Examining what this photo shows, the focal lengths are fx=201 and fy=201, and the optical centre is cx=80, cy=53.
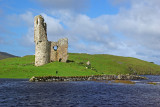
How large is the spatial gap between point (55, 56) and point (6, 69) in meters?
20.0

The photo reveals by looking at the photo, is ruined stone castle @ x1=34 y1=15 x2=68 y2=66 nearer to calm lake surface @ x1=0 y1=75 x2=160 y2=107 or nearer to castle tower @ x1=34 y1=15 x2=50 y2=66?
castle tower @ x1=34 y1=15 x2=50 y2=66

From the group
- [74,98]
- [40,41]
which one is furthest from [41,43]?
[74,98]

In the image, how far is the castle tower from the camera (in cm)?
6912

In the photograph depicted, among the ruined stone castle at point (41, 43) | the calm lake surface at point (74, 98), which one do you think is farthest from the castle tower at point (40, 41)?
the calm lake surface at point (74, 98)

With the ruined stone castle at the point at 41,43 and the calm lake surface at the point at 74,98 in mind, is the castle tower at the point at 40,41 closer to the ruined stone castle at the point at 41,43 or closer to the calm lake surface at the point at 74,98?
the ruined stone castle at the point at 41,43

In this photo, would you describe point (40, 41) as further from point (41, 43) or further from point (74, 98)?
point (74, 98)

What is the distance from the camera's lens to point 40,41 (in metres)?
69.1

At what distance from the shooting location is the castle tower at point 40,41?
69.1m

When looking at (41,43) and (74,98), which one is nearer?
(74,98)

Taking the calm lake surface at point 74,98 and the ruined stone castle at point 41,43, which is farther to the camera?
the ruined stone castle at point 41,43

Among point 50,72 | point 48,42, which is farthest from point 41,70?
point 48,42

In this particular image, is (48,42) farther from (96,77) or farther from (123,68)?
(123,68)

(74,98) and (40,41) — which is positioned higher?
(40,41)

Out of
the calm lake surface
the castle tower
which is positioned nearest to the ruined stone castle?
the castle tower
